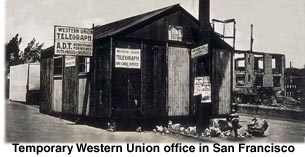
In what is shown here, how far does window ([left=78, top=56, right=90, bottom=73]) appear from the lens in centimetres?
1572

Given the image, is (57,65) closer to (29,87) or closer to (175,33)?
(29,87)

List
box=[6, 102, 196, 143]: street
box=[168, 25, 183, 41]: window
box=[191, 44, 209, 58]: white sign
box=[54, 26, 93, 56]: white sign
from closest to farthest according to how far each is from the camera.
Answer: box=[6, 102, 196, 143]: street
box=[191, 44, 209, 58]: white sign
box=[54, 26, 93, 56]: white sign
box=[168, 25, 183, 41]: window

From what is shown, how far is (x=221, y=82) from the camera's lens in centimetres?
1636

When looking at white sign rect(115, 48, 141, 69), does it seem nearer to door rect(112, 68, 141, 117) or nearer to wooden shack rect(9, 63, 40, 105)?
door rect(112, 68, 141, 117)

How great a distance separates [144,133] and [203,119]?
6.99 feet

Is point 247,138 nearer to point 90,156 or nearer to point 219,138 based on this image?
point 219,138

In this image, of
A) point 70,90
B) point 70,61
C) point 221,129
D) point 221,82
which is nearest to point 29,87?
point 70,90

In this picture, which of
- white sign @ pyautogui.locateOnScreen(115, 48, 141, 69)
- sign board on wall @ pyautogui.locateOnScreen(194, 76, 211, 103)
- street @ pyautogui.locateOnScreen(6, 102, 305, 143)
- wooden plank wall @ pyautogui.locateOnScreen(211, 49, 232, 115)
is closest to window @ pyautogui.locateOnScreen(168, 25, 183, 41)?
white sign @ pyautogui.locateOnScreen(115, 48, 141, 69)

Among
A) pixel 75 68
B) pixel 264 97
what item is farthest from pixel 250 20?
pixel 264 97

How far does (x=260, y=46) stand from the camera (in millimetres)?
14938

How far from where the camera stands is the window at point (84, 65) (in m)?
15.7

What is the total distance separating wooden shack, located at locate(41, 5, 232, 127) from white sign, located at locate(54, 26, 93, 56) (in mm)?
603

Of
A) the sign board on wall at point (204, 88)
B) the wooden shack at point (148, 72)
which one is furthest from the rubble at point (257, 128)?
the sign board on wall at point (204, 88)

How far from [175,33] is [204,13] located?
2799 mm
